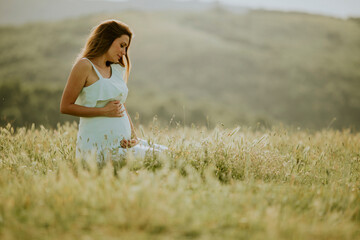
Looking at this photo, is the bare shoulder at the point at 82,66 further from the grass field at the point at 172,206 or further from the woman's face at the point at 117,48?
the grass field at the point at 172,206

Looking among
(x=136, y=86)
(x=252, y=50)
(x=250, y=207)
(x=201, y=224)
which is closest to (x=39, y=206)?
(x=201, y=224)

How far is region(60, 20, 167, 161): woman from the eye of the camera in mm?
3480

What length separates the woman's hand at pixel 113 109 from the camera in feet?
11.7

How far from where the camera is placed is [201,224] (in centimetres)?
214

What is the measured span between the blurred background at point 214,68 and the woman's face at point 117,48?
1171cm

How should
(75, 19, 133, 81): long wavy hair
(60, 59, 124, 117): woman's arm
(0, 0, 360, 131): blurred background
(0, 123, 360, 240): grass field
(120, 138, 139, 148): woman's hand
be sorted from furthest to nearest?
(0, 0, 360, 131): blurred background < (75, 19, 133, 81): long wavy hair < (120, 138, 139, 148): woman's hand < (60, 59, 124, 117): woman's arm < (0, 123, 360, 240): grass field

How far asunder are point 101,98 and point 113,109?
0.59 feet

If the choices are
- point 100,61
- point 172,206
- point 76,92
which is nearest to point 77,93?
point 76,92

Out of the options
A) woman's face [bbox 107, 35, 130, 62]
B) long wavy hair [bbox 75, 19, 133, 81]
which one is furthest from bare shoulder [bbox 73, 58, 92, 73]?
woman's face [bbox 107, 35, 130, 62]

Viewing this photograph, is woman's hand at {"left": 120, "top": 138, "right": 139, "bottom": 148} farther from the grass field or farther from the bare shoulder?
the bare shoulder

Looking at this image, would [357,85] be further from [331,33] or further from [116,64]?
[116,64]

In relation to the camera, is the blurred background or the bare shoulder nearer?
the bare shoulder

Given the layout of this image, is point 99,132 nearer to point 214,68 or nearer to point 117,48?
point 117,48

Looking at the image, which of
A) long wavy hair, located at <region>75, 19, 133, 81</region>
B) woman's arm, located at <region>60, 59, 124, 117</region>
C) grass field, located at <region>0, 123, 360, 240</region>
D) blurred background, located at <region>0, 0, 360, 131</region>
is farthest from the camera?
blurred background, located at <region>0, 0, 360, 131</region>
